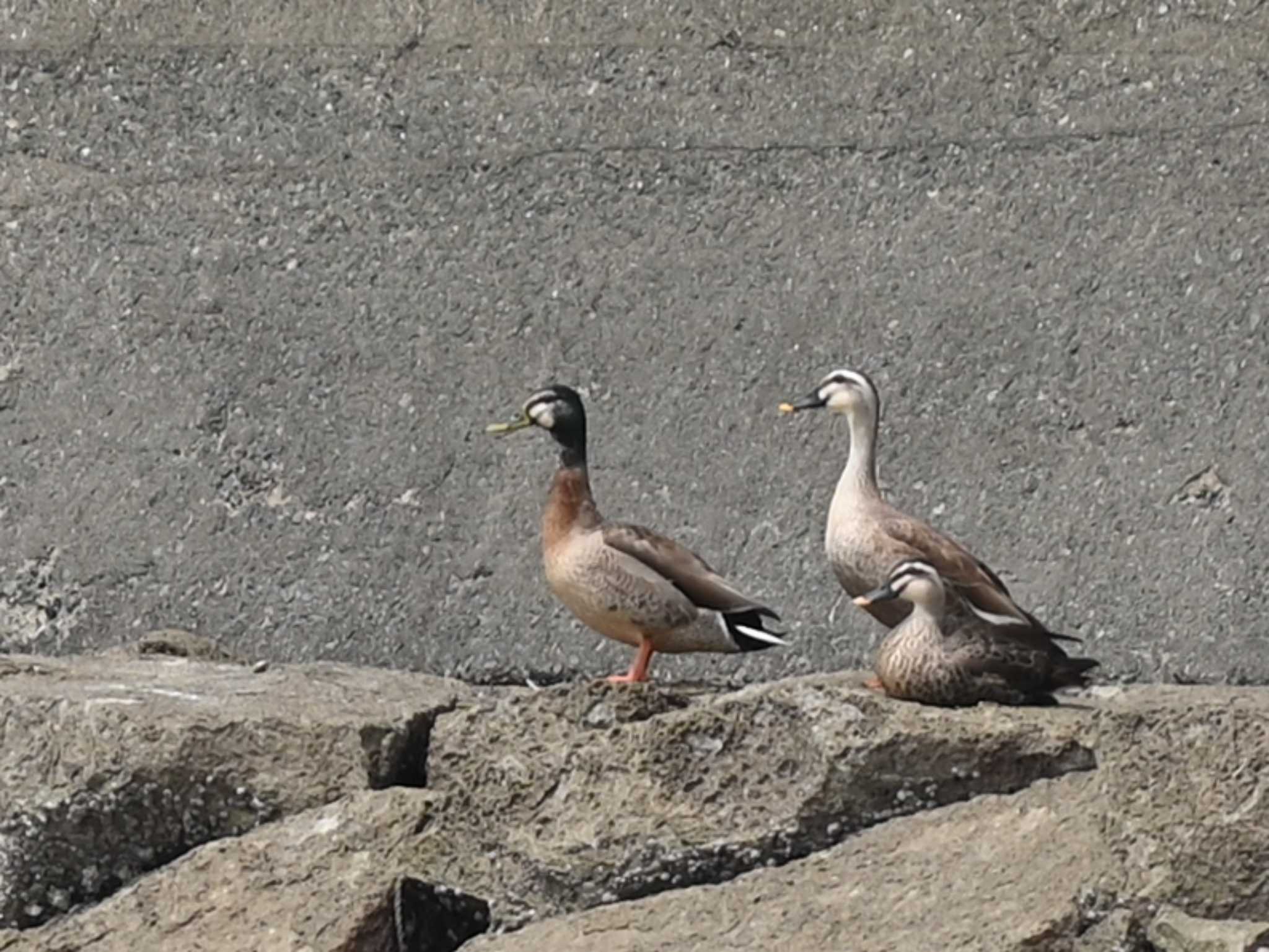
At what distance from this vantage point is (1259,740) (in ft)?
16.1

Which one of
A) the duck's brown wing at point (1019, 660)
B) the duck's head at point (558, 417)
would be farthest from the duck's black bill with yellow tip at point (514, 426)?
the duck's brown wing at point (1019, 660)

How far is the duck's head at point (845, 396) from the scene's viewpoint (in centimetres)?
578

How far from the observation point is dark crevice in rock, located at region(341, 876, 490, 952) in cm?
527

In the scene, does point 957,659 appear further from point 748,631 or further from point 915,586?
point 748,631

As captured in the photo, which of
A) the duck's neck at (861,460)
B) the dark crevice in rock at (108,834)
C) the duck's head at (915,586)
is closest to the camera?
the duck's head at (915,586)

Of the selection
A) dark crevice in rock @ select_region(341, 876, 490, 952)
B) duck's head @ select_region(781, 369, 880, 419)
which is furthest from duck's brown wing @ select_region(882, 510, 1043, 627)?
dark crevice in rock @ select_region(341, 876, 490, 952)

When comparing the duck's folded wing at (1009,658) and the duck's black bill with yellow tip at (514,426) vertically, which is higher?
the duck's black bill with yellow tip at (514,426)

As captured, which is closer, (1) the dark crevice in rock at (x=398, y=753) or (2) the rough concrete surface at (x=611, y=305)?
(1) the dark crevice in rock at (x=398, y=753)

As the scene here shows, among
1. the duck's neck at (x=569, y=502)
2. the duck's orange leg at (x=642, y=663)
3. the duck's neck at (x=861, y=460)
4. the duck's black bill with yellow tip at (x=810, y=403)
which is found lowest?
the duck's orange leg at (x=642, y=663)

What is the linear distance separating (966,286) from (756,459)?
0.57 m

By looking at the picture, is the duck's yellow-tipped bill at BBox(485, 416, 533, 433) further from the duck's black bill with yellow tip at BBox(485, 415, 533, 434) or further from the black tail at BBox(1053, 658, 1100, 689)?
the black tail at BBox(1053, 658, 1100, 689)

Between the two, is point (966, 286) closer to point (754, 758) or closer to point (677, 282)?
point (677, 282)

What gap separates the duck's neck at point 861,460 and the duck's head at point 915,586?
419mm

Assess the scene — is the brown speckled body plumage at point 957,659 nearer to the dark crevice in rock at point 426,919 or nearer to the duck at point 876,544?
the duck at point 876,544
